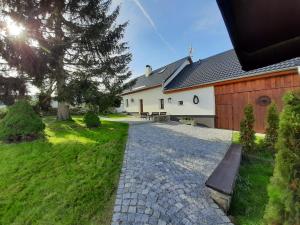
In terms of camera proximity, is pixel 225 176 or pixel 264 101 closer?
pixel 225 176

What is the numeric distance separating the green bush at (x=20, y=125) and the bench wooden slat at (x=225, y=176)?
7319 millimetres

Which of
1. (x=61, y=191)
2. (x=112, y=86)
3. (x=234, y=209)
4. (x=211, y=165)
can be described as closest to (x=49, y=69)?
(x=112, y=86)

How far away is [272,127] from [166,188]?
493 cm

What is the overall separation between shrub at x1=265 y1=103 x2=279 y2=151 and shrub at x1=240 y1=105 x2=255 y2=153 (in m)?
0.55

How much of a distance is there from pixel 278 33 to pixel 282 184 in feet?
5.06

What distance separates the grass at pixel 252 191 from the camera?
328cm

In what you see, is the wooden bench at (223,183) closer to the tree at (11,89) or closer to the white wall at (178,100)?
the white wall at (178,100)

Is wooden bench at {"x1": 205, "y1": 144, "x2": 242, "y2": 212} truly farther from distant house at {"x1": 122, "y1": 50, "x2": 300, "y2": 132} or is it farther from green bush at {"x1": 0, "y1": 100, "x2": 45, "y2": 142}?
green bush at {"x1": 0, "y1": 100, "x2": 45, "y2": 142}

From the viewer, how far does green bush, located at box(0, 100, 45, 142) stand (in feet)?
24.0

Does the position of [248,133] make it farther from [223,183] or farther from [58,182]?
[58,182]

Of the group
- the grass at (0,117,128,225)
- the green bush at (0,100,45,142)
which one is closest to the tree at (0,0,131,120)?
the green bush at (0,100,45,142)

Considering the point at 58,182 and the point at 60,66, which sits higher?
the point at 60,66

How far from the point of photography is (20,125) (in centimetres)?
735

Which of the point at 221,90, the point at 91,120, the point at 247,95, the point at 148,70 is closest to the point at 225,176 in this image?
the point at 247,95
